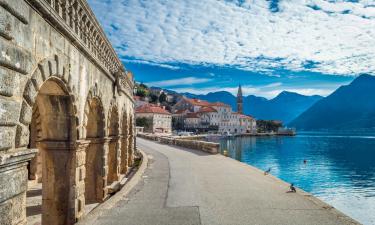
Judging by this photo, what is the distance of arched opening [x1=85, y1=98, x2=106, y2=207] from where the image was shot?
12.3m

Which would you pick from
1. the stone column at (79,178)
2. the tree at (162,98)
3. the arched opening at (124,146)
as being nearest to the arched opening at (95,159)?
the stone column at (79,178)

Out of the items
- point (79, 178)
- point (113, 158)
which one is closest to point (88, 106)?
point (79, 178)

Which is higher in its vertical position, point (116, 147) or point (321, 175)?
point (116, 147)

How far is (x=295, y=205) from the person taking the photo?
10008 millimetres

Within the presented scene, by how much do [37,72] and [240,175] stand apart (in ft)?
40.5

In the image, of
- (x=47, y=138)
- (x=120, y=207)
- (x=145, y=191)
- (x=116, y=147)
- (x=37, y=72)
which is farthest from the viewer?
(x=116, y=147)

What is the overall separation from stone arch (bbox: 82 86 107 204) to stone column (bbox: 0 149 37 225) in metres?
6.83

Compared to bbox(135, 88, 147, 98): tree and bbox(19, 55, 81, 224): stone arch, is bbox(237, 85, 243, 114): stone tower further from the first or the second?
bbox(19, 55, 81, 224): stone arch

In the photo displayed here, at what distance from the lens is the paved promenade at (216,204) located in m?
8.38

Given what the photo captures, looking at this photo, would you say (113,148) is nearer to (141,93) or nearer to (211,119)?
(211,119)

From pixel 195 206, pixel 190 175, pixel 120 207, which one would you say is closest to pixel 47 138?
pixel 120 207

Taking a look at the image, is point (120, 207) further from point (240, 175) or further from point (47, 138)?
point (240, 175)

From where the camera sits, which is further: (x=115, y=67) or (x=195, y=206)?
(x=115, y=67)

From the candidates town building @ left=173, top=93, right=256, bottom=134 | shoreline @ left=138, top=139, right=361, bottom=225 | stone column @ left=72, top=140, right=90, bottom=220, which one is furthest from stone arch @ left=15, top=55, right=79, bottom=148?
town building @ left=173, top=93, right=256, bottom=134
